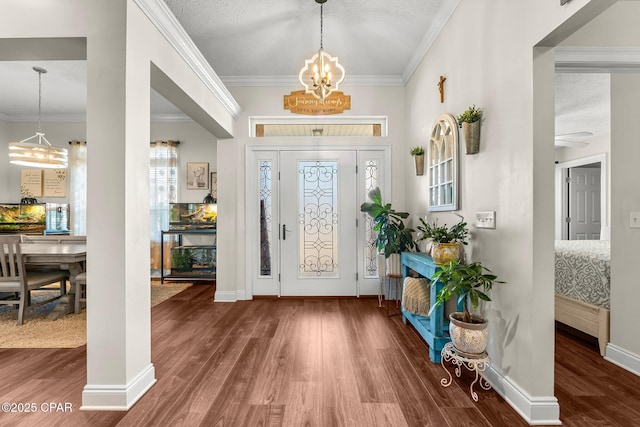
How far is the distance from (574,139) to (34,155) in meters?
8.98

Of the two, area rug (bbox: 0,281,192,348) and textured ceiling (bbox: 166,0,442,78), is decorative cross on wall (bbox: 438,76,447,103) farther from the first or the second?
area rug (bbox: 0,281,192,348)

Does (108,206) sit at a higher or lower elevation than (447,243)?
higher

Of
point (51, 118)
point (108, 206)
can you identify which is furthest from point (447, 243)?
point (51, 118)

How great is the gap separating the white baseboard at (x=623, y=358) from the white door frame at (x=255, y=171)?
2.56 metres

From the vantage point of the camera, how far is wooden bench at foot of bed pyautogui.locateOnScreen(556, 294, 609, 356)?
2473 mm

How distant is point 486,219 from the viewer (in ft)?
6.97

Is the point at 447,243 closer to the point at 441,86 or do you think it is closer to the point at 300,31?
the point at 441,86

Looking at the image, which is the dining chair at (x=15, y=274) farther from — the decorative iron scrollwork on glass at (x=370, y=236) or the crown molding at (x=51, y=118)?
the decorative iron scrollwork on glass at (x=370, y=236)

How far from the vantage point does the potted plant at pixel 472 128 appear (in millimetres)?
2219

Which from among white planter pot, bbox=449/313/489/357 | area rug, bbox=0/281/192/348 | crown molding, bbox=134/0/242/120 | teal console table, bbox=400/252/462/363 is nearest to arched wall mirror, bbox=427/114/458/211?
teal console table, bbox=400/252/462/363

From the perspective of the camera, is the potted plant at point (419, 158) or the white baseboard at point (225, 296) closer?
the potted plant at point (419, 158)

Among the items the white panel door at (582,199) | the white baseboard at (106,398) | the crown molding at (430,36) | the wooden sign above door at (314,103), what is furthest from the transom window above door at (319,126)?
the white panel door at (582,199)

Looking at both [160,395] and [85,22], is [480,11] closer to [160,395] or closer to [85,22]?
[85,22]

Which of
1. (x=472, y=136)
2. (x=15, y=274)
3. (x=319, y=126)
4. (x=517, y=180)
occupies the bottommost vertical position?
(x=15, y=274)
